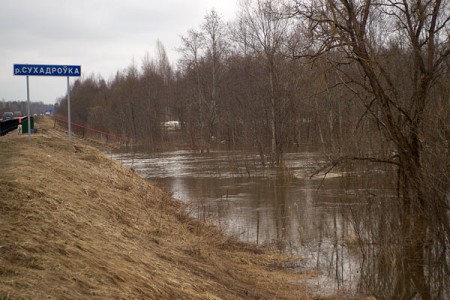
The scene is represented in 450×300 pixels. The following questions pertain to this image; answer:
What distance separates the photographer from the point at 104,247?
7.35m

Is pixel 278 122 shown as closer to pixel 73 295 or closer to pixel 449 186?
pixel 449 186

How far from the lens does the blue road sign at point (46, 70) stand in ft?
60.6

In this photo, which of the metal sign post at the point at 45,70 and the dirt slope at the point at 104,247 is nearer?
the dirt slope at the point at 104,247

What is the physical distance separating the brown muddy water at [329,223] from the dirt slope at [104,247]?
1.06 m

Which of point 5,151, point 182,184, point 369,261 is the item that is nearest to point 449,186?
point 369,261

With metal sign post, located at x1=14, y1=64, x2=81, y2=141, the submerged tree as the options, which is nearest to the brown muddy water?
the submerged tree

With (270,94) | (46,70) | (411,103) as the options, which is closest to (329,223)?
(411,103)

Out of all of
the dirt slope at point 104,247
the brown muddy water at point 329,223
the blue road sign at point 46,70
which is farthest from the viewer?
the blue road sign at point 46,70

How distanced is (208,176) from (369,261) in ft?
59.5

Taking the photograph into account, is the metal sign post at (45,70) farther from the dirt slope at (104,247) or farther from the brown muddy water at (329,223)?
the brown muddy water at (329,223)

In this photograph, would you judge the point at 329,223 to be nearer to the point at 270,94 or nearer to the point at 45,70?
the point at 45,70

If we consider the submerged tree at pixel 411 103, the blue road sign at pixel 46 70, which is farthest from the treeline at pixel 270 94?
the blue road sign at pixel 46 70

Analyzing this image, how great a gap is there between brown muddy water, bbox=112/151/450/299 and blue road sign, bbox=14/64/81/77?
6.60 m

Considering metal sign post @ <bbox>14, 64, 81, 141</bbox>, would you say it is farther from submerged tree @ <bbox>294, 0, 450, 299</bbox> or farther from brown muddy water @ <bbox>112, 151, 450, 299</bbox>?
submerged tree @ <bbox>294, 0, 450, 299</bbox>
